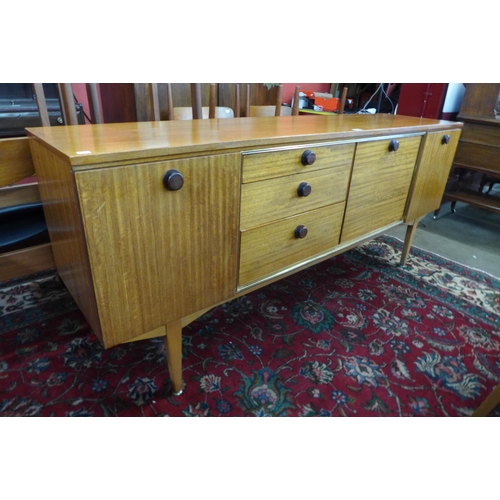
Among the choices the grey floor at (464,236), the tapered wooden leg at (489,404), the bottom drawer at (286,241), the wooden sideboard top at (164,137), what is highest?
the wooden sideboard top at (164,137)

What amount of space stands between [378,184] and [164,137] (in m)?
0.84

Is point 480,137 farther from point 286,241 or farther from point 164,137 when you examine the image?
point 164,137

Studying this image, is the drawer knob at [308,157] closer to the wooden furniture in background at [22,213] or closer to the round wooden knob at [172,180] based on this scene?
the round wooden knob at [172,180]

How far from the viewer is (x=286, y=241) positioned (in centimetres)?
114

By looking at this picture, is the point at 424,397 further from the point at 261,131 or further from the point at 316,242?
the point at 261,131

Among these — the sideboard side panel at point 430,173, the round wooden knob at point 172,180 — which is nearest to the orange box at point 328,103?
the sideboard side panel at point 430,173

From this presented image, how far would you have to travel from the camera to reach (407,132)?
1.37 m

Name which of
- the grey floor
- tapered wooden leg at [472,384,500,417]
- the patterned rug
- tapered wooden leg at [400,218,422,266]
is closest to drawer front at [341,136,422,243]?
tapered wooden leg at [400,218,422,266]

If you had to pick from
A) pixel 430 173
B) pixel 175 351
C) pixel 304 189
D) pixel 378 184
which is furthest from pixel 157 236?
pixel 430 173

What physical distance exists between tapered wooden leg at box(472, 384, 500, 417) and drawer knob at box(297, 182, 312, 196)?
723mm

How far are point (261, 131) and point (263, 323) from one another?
699 mm

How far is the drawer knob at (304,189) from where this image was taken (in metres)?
1.08

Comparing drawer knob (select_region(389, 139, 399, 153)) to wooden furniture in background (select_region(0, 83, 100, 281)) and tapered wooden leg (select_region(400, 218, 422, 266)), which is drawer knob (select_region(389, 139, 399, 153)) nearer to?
tapered wooden leg (select_region(400, 218, 422, 266))

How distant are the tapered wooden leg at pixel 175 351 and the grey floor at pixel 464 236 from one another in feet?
4.43
